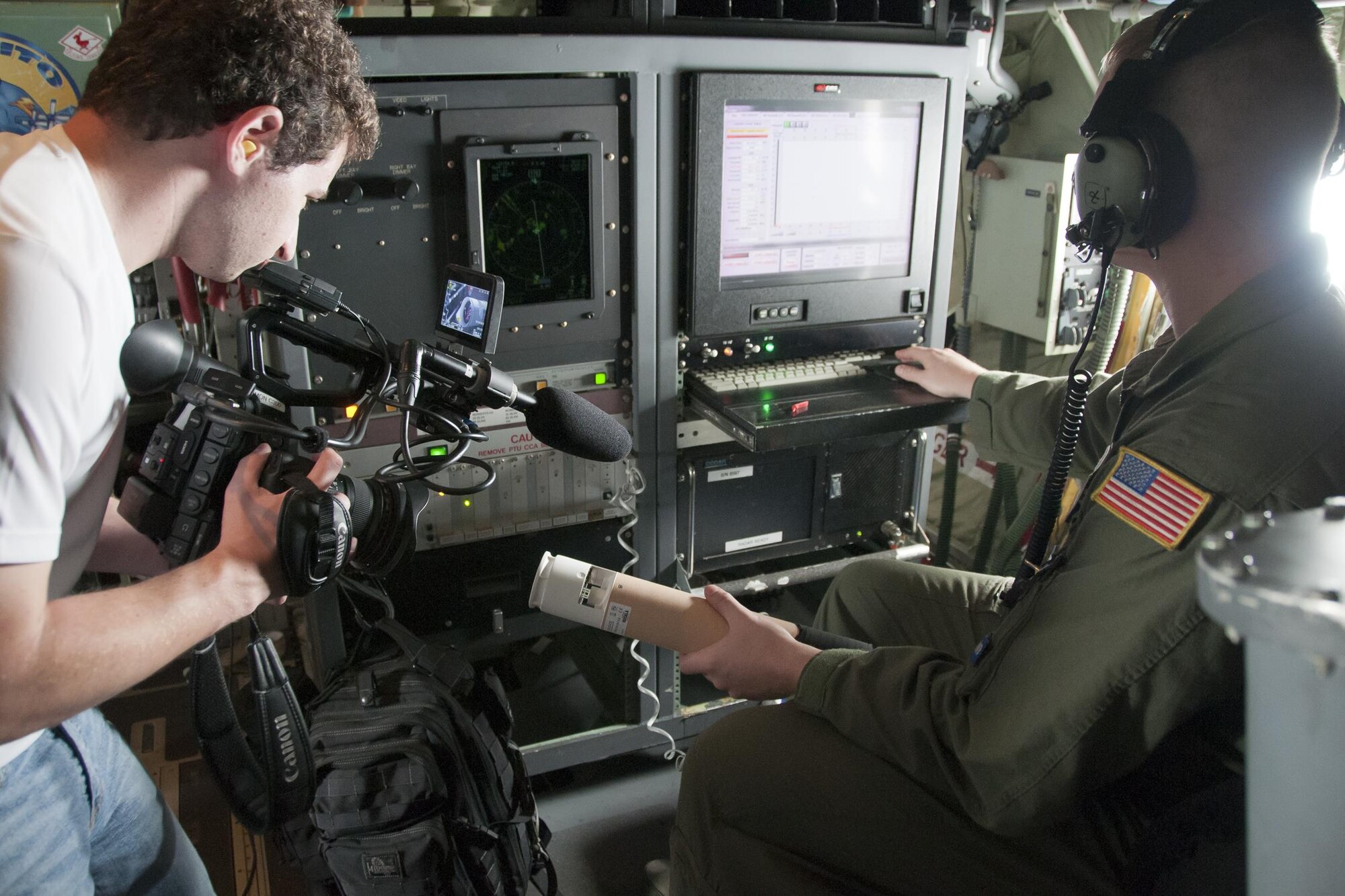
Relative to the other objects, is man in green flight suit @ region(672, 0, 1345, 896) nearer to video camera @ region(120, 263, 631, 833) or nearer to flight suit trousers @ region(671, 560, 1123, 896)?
flight suit trousers @ region(671, 560, 1123, 896)

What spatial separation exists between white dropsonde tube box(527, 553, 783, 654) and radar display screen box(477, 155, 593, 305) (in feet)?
2.03

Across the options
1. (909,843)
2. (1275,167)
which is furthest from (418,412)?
(1275,167)

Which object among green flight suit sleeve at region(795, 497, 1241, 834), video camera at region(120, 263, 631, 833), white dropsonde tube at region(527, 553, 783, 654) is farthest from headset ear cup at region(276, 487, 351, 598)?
green flight suit sleeve at region(795, 497, 1241, 834)

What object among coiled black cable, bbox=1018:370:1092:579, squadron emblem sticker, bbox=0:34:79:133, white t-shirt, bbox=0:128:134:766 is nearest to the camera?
white t-shirt, bbox=0:128:134:766

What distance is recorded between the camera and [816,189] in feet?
6.80

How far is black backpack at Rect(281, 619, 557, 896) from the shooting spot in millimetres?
1757

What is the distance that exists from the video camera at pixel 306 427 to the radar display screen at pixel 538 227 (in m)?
0.44

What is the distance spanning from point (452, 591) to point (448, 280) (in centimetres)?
86

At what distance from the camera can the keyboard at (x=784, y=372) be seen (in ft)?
6.81

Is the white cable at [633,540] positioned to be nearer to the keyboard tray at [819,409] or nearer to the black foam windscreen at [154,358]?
the keyboard tray at [819,409]

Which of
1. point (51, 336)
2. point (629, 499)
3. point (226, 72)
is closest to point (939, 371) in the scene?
point (629, 499)

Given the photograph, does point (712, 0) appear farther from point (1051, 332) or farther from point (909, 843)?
point (909, 843)

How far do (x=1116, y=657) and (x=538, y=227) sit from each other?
128 centimetres

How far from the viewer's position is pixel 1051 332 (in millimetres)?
2738
